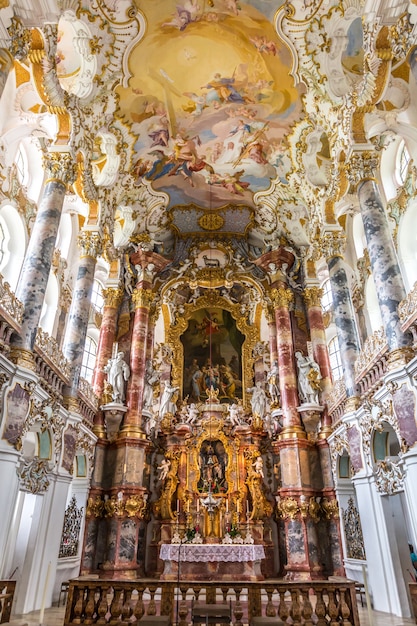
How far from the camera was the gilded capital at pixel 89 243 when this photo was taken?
15.7 m

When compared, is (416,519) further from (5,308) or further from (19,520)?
(19,520)

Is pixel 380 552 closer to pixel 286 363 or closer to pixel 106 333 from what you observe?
pixel 286 363

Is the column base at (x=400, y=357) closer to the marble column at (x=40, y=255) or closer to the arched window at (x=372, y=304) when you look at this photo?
the arched window at (x=372, y=304)

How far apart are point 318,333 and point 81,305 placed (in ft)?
30.8

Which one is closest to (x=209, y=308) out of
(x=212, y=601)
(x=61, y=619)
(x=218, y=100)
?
(x=218, y=100)

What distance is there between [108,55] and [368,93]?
A: 25.1ft

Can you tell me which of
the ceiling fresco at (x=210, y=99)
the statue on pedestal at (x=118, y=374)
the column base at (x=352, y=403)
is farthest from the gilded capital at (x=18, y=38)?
the column base at (x=352, y=403)

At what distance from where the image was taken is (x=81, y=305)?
48.2ft

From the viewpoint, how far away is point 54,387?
12.2 m

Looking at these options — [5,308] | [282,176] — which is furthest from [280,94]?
[5,308]

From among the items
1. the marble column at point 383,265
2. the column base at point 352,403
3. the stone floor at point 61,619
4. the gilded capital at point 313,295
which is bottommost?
the stone floor at point 61,619

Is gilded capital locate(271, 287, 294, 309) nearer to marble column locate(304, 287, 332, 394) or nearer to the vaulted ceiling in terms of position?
marble column locate(304, 287, 332, 394)

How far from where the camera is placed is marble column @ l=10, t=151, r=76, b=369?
32.0ft

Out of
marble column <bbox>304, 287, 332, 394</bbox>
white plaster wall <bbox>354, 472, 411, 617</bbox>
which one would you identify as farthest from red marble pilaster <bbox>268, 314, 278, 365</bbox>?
white plaster wall <bbox>354, 472, 411, 617</bbox>
